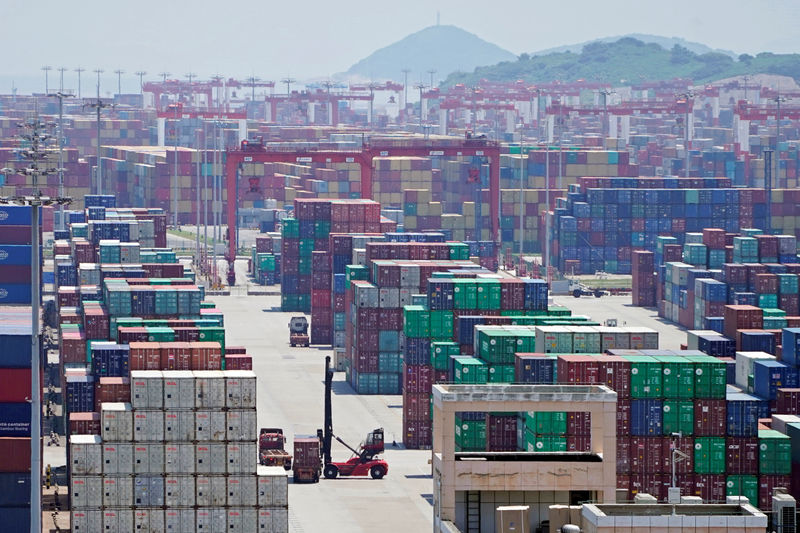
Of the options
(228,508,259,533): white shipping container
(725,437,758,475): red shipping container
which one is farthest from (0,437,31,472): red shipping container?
(725,437,758,475): red shipping container

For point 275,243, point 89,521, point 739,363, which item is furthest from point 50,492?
point 275,243

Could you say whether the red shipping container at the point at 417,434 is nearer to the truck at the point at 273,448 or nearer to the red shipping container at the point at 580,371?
the truck at the point at 273,448

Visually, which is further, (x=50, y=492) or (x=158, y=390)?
(x=50, y=492)

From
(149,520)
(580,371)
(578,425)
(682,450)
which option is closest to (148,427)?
(149,520)

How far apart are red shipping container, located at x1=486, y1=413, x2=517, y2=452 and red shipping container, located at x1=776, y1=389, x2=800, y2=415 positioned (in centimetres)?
1029

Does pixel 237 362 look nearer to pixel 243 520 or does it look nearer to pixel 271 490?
pixel 271 490

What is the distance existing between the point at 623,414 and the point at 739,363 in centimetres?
1358

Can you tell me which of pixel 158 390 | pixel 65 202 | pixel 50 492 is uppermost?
pixel 65 202

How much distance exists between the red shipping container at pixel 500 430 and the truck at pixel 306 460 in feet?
32.7

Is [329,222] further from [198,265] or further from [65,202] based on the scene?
[65,202]

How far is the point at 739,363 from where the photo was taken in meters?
84.3

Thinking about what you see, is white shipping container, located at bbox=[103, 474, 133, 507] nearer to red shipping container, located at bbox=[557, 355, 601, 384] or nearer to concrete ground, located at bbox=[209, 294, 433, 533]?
concrete ground, located at bbox=[209, 294, 433, 533]

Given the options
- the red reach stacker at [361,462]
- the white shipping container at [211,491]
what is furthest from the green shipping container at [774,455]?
the white shipping container at [211,491]

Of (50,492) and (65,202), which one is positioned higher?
(65,202)
